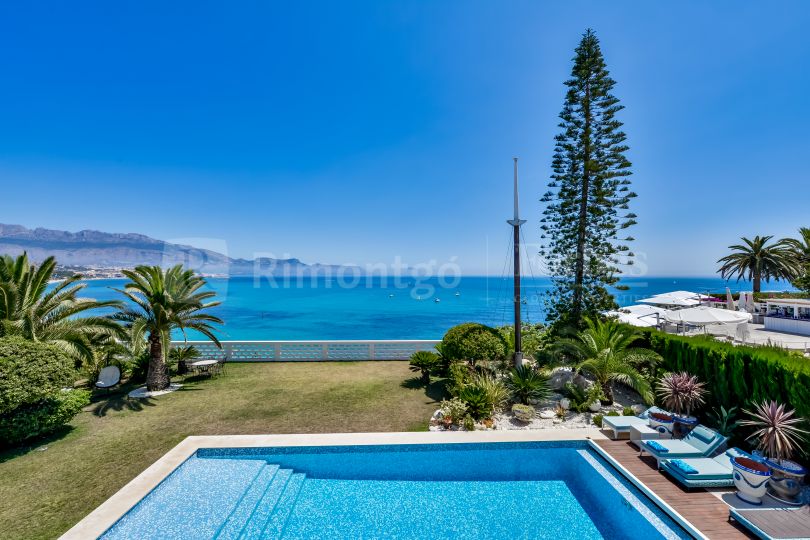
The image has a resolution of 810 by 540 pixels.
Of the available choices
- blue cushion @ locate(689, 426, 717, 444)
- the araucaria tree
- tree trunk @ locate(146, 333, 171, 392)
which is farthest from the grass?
the araucaria tree

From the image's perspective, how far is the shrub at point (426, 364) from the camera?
→ 32.4 feet

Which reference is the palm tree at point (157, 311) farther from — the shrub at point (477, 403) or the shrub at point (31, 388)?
the shrub at point (477, 403)

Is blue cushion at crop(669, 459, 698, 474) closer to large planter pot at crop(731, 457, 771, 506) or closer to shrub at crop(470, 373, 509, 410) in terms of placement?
large planter pot at crop(731, 457, 771, 506)

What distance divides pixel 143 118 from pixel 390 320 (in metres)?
32.9

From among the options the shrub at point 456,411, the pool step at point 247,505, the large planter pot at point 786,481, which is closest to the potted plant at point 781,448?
the large planter pot at point 786,481

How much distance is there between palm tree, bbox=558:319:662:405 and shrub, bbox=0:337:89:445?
1109cm

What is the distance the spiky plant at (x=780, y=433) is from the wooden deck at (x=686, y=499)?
1.32 metres

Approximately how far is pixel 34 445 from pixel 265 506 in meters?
5.24

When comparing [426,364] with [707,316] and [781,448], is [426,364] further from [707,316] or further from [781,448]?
[707,316]

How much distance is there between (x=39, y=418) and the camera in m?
6.20

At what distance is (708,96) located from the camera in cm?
1210

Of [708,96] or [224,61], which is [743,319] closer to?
[708,96]

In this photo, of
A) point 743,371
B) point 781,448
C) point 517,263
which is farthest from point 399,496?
point 517,263

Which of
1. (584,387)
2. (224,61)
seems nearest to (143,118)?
(224,61)
